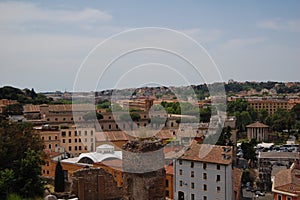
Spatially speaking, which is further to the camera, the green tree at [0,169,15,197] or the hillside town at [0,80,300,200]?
the green tree at [0,169,15,197]

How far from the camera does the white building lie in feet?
63.7

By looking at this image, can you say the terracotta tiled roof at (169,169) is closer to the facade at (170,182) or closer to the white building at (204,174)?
the facade at (170,182)

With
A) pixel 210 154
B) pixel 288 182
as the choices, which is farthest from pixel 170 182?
pixel 288 182

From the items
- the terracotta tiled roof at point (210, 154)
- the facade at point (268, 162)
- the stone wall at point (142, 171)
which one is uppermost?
the stone wall at point (142, 171)

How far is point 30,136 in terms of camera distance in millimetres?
20594

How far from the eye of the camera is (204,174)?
20016 millimetres

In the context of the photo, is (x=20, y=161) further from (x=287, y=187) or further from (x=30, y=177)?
(x=287, y=187)

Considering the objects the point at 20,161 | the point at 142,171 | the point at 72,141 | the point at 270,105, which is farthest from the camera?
the point at 270,105

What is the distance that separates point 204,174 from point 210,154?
1060 mm

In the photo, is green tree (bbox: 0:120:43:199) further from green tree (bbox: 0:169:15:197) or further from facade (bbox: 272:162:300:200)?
facade (bbox: 272:162:300:200)

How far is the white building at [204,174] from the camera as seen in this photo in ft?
63.7

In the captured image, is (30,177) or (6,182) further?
(30,177)

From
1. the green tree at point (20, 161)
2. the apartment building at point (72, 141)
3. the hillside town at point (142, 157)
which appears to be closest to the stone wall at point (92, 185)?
the hillside town at point (142, 157)

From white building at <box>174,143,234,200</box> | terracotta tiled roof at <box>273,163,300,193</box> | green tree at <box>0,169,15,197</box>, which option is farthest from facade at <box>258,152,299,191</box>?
green tree at <box>0,169,15,197</box>
